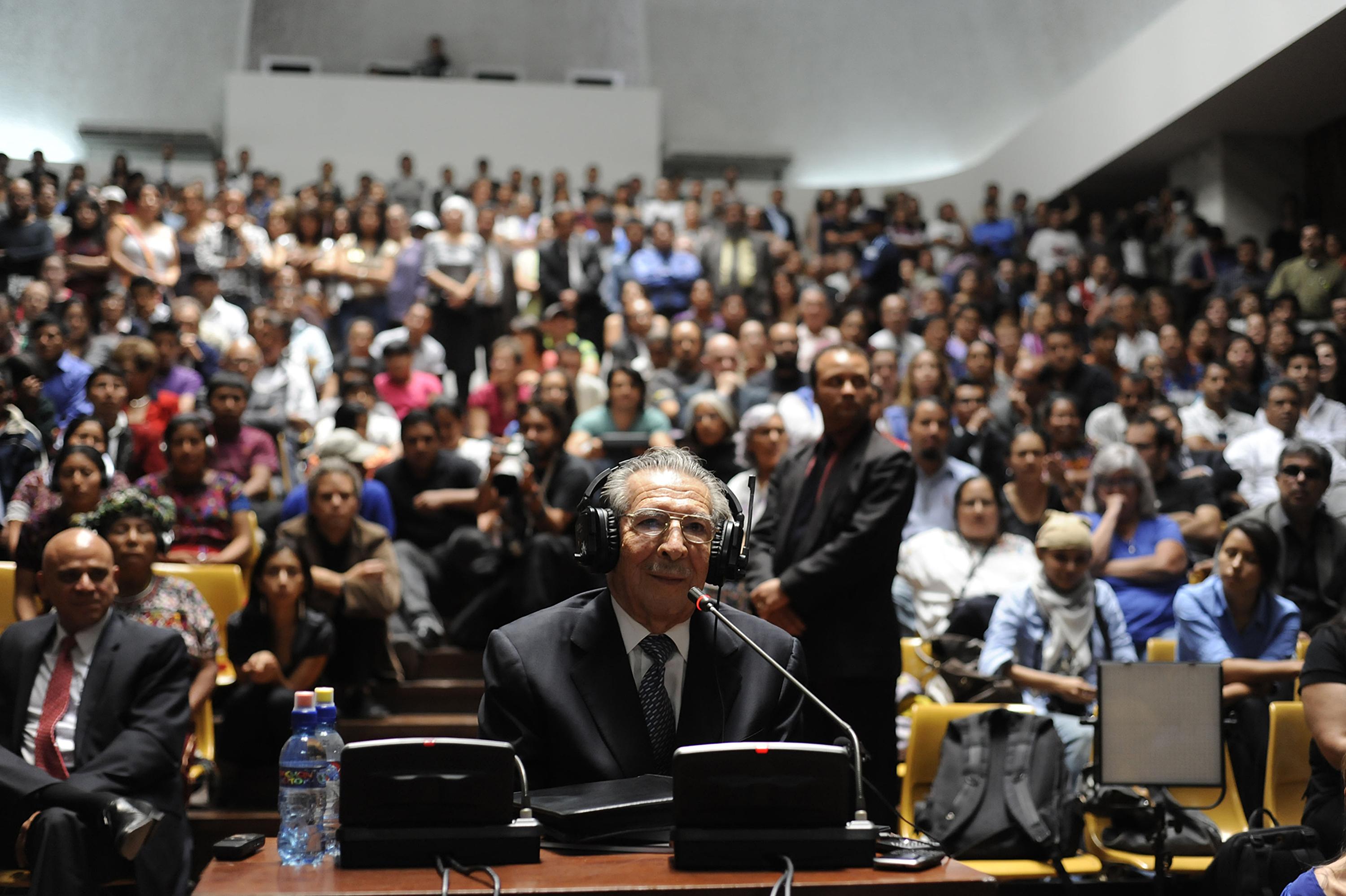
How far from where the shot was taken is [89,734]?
11.4 feet

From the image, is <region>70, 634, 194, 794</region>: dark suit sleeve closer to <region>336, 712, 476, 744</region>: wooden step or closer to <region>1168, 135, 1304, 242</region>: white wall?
<region>336, 712, 476, 744</region>: wooden step

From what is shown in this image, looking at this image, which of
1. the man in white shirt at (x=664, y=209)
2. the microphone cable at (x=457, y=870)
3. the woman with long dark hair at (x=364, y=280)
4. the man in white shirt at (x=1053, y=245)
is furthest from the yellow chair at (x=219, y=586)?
the man in white shirt at (x=1053, y=245)

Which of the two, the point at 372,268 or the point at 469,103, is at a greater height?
the point at 469,103

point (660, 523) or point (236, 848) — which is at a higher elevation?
point (660, 523)

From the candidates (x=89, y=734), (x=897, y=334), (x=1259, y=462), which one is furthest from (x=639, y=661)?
(x=897, y=334)

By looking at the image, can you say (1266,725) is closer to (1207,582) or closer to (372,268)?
(1207,582)

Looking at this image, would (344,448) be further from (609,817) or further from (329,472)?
(609,817)

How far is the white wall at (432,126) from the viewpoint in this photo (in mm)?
14336

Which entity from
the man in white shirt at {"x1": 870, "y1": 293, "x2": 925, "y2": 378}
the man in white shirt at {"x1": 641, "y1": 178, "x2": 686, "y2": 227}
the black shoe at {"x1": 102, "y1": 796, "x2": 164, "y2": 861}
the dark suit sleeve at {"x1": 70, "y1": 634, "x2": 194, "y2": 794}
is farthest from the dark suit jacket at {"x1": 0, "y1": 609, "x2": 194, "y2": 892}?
the man in white shirt at {"x1": 641, "y1": 178, "x2": 686, "y2": 227}

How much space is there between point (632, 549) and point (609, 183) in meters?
12.9

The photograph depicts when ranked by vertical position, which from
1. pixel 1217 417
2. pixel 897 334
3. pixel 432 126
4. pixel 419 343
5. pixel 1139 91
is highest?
pixel 432 126

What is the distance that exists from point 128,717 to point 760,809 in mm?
2348

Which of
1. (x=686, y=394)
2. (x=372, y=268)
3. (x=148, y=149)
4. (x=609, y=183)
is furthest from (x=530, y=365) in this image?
(x=148, y=149)

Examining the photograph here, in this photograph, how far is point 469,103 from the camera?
14820mm
